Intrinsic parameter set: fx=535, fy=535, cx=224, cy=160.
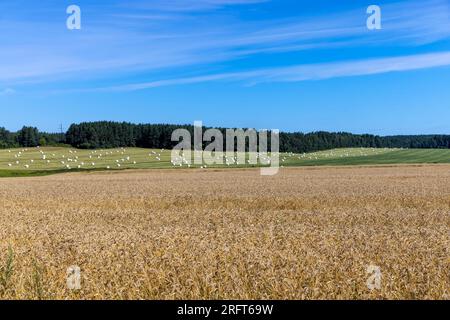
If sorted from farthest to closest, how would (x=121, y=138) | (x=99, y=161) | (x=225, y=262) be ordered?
(x=121, y=138) < (x=99, y=161) < (x=225, y=262)

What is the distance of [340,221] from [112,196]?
56.1 ft

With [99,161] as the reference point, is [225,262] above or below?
below

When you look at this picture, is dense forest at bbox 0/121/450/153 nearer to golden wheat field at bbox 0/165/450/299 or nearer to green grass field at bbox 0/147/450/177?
green grass field at bbox 0/147/450/177

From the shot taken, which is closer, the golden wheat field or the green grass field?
the golden wheat field

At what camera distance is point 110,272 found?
Result: 9469mm

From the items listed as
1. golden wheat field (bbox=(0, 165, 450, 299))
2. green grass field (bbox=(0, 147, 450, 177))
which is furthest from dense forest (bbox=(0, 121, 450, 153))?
golden wheat field (bbox=(0, 165, 450, 299))

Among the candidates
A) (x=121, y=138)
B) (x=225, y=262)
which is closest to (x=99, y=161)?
(x=121, y=138)

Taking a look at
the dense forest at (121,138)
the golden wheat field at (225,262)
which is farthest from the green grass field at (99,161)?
the golden wheat field at (225,262)

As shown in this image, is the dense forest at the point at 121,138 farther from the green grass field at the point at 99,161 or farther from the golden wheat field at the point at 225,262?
the golden wheat field at the point at 225,262

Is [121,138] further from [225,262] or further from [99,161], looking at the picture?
[225,262]

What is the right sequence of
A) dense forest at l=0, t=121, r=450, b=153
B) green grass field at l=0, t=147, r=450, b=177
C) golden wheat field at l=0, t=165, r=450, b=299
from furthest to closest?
1. dense forest at l=0, t=121, r=450, b=153
2. green grass field at l=0, t=147, r=450, b=177
3. golden wheat field at l=0, t=165, r=450, b=299

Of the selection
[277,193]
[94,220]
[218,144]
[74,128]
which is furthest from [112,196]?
[74,128]

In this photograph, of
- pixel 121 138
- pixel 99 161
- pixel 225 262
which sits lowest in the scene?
pixel 225 262
